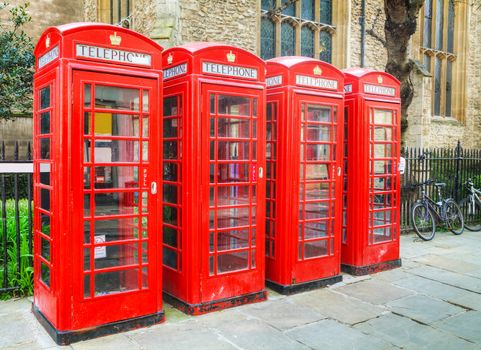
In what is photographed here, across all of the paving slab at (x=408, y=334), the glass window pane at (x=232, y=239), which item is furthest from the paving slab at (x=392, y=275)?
the glass window pane at (x=232, y=239)

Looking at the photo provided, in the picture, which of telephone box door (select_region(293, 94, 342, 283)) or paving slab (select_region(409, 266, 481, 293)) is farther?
paving slab (select_region(409, 266, 481, 293))

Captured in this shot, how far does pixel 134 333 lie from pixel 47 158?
182 cm

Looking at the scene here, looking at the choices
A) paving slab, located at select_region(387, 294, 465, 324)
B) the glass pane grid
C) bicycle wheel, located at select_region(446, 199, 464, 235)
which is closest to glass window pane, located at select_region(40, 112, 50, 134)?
the glass pane grid

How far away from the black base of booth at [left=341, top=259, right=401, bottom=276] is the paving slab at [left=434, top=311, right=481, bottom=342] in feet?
5.13

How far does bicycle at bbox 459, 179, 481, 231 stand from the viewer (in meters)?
10.7

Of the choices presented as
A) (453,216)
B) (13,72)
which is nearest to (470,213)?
(453,216)

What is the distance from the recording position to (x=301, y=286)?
18.4ft

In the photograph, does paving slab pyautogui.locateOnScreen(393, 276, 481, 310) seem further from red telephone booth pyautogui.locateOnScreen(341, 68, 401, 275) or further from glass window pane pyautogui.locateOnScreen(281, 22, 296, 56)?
glass window pane pyautogui.locateOnScreen(281, 22, 296, 56)

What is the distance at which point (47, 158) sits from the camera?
4.36m

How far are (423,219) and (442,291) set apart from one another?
152 inches

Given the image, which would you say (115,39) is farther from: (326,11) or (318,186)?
(326,11)

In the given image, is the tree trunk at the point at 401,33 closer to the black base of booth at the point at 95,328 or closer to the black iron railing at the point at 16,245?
the black iron railing at the point at 16,245

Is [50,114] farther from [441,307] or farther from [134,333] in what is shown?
[441,307]

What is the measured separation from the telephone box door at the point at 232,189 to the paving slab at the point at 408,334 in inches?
51.6
